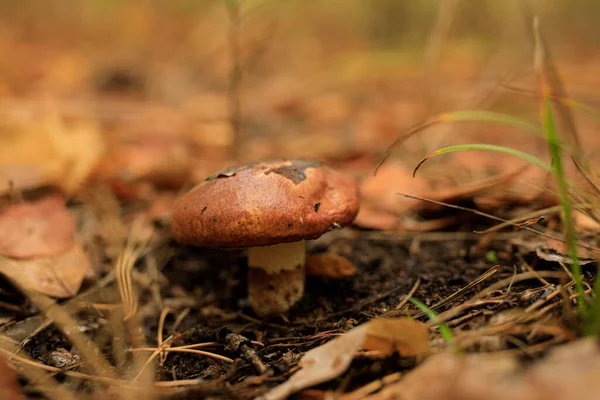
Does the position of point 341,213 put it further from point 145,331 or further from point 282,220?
point 145,331

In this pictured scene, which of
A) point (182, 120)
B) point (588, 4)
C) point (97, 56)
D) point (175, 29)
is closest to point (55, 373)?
point (182, 120)

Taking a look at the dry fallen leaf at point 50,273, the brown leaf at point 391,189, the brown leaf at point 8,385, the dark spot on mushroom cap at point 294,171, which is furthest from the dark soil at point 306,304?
the dark spot on mushroom cap at point 294,171

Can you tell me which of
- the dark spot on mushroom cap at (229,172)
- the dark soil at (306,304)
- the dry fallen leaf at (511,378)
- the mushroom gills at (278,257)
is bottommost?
the dark soil at (306,304)

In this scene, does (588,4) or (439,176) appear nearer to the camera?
(439,176)

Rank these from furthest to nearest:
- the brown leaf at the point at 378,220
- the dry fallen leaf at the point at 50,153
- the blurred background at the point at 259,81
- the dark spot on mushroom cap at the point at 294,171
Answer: the blurred background at the point at 259,81 → the dry fallen leaf at the point at 50,153 → the brown leaf at the point at 378,220 → the dark spot on mushroom cap at the point at 294,171

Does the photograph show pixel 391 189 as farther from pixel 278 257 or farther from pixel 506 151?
pixel 506 151

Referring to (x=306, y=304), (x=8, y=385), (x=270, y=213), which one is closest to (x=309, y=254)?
(x=306, y=304)

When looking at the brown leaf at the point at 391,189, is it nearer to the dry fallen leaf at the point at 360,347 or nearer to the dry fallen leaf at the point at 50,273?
the dry fallen leaf at the point at 360,347
